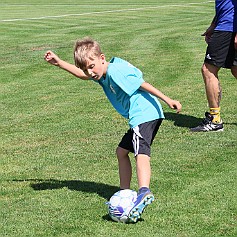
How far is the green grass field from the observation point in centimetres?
581

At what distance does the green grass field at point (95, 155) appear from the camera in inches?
229

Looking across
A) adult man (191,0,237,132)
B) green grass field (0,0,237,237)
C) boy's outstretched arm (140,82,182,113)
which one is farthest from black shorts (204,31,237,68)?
boy's outstretched arm (140,82,182,113)

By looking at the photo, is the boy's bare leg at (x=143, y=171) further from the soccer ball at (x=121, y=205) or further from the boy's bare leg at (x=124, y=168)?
the boy's bare leg at (x=124, y=168)

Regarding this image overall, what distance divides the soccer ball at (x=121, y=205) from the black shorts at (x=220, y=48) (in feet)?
13.0

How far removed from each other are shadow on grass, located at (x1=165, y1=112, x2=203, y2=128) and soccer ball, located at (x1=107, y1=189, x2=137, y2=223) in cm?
385

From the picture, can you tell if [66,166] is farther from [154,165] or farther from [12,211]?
[12,211]

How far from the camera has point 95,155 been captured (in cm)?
802

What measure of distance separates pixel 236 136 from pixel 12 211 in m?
3.66

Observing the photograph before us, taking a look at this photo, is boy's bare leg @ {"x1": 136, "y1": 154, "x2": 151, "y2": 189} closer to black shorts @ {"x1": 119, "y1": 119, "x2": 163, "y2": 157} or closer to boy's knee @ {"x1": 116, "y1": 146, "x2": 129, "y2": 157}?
black shorts @ {"x1": 119, "y1": 119, "x2": 163, "y2": 157}

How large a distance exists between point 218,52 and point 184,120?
1126 millimetres

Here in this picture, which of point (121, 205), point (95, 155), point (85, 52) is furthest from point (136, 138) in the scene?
point (95, 155)

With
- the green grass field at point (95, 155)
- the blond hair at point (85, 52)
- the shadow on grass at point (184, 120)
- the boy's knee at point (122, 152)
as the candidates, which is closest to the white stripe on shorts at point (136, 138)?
the boy's knee at point (122, 152)

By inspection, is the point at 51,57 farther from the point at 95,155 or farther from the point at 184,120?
the point at 184,120

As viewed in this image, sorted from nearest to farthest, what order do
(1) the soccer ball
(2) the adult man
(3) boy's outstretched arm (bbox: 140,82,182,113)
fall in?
(1) the soccer ball, (3) boy's outstretched arm (bbox: 140,82,182,113), (2) the adult man
